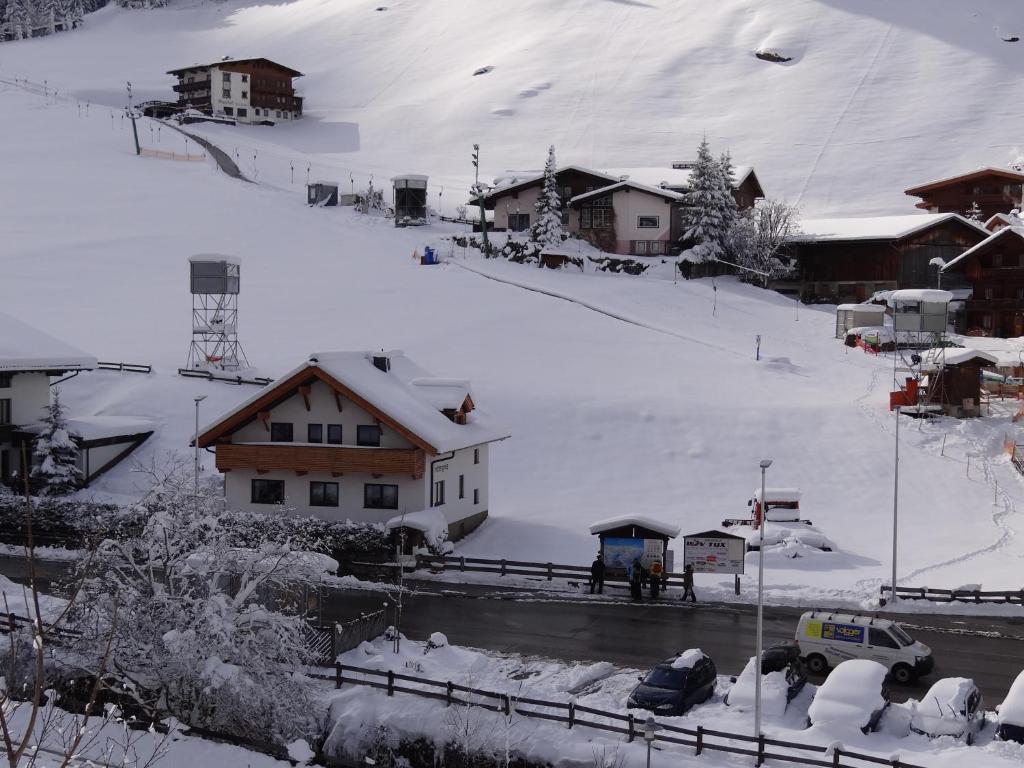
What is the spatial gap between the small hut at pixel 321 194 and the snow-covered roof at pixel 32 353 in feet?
179

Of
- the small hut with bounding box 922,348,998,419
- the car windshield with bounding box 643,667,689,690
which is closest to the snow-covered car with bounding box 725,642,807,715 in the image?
the car windshield with bounding box 643,667,689,690

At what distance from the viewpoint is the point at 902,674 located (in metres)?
27.9

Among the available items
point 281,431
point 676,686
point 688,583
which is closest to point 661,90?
point 281,431

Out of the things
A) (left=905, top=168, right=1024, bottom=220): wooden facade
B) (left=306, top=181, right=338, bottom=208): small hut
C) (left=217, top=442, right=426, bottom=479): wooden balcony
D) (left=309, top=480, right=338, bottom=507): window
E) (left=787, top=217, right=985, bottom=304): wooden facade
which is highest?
(left=905, top=168, right=1024, bottom=220): wooden facade

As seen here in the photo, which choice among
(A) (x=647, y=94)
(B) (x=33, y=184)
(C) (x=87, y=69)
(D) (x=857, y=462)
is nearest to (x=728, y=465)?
(D) (x=857, y=462)

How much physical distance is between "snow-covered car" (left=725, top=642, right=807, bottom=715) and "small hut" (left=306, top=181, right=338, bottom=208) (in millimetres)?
84626

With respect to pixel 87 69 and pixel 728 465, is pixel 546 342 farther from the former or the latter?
pixel 87 69

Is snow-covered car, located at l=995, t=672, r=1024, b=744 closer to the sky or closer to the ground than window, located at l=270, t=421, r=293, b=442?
closer to the ground

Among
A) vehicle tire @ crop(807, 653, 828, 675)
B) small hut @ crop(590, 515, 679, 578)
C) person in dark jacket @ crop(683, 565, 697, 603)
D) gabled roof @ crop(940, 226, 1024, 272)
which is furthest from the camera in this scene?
gabled roof @ crop(940, 226, 1024, 272)

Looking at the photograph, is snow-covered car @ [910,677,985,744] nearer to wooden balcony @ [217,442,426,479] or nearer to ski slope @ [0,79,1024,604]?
ski slope @ [0,79,1024,604]

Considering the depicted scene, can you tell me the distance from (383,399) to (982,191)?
86213mm

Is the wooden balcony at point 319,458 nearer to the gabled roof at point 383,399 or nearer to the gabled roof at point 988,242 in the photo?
the gabled roof at point 383,399

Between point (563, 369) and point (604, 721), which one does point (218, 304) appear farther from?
point (604, 721)

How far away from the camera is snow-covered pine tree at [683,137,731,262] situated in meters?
88.2
